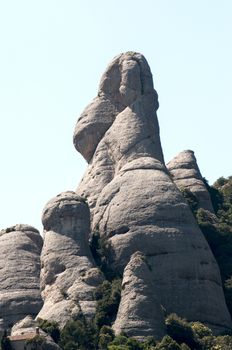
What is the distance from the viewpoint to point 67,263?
113938mm

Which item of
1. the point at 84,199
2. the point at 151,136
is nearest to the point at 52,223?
the point at 84,199

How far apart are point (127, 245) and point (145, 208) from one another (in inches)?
121


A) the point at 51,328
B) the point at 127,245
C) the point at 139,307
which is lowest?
the point at 51,328

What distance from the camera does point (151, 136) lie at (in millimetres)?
122500

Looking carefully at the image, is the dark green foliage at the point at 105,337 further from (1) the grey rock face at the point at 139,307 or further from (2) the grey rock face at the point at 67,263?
(2) the grey rock face at the point at 67,263

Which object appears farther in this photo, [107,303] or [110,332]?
[107,303]

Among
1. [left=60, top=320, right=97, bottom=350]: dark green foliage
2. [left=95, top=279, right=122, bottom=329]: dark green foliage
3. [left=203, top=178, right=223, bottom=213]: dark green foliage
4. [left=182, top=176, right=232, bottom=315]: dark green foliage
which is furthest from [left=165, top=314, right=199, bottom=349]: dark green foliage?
[left=203, top=178, right=223, bottom=213]: dark green foliage

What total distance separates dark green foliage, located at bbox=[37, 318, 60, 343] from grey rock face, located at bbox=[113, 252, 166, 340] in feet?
11.3

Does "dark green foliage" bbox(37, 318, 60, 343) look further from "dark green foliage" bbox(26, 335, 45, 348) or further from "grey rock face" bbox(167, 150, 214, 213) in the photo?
"grey rock face" bbox(167, 150, 214, 213)

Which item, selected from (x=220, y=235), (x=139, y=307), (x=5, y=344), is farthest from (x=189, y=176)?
(x=5, y=344)

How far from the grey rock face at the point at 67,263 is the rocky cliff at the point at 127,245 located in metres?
0.06

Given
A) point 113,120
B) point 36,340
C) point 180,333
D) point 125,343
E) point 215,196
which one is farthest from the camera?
point 215,196

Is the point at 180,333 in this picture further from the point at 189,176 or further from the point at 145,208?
the point at 189,176

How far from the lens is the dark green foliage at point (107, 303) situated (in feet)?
357
